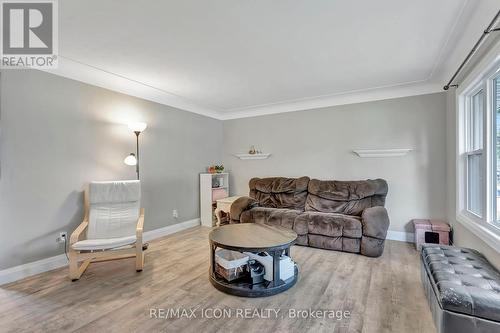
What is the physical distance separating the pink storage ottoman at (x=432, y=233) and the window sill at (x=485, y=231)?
26.1 inches

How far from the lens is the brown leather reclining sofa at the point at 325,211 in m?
3.35

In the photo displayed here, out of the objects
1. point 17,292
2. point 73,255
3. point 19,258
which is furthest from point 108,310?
point 19,258

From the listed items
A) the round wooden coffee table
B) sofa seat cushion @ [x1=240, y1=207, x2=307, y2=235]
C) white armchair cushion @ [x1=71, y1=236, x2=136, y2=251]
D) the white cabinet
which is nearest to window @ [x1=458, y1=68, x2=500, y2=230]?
the round wooden coffee table

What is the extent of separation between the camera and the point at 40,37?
94.4 inches

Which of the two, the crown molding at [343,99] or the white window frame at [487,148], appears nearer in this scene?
the white window frame at [487,148]

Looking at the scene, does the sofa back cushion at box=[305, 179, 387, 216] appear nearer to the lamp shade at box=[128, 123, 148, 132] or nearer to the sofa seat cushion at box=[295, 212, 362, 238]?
the sofa seat cushion at box=[295, 212, 362, 238]

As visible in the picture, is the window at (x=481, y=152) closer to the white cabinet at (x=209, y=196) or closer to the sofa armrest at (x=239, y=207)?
the sofa armrest at (x=239, y=207)

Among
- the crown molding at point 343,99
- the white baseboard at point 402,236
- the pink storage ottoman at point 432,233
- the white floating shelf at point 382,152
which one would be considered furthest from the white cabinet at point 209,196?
the pink storage ottoman at point 432,233

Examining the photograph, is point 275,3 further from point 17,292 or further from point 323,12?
point 17,292

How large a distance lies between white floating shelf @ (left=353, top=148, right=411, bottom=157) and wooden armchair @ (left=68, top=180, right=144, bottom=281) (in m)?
3.54

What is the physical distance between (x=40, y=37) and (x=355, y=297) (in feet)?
12.6

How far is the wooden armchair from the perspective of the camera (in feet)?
8.86

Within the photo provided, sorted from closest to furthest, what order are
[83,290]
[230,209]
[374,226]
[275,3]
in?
[275,3] → [83,290] → [374,226] → [230,209]

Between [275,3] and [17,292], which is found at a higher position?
[275,3]
